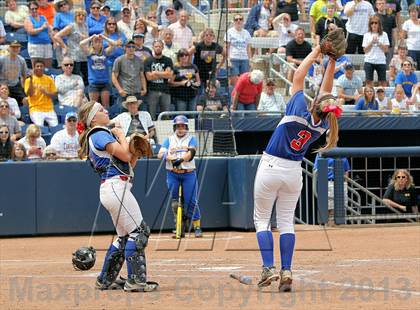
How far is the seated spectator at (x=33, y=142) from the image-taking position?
1584cm

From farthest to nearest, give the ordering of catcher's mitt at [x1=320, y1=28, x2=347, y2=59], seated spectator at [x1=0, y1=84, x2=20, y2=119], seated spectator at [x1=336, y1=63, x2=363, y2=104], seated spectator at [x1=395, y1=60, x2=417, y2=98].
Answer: seated spectator at [x1=395, y1=60, x2=417, y2=98] < seated spectator at [x1=336, y1=63, x2=363, y2=104] < seated spectator at [x1=0, y1=84, x2=20, y2=119] < catcher's mitt at [x1=320, y1=28, x2=347, y2=59]

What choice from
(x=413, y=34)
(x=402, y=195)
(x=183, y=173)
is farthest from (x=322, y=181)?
(x=413, y=34)

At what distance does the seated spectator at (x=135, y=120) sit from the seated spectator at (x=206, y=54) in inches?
81.8

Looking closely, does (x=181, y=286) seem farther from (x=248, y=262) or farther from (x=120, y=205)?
(x=248, y=262)

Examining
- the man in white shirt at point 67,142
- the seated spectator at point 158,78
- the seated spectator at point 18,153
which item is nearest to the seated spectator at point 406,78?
the seated spectator at point 158,78

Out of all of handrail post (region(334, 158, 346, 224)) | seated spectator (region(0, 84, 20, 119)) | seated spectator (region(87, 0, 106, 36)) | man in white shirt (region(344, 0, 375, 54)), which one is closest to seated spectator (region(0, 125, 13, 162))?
seated spectator (region(0, 84, 20, 119))

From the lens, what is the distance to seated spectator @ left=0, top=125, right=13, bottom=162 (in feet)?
50.8

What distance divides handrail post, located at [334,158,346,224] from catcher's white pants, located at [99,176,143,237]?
7510mm

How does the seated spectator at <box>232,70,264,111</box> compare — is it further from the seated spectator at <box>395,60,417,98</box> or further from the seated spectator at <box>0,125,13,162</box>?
the seated spectator at <box>0,125,13,162</box>

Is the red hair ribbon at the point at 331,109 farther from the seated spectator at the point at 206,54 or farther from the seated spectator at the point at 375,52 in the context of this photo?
the seated spectator at the point at 375,52

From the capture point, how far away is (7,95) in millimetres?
16625

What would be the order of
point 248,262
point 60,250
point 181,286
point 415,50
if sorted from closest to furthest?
point 181,286 < point 248,262 < point 60,250 < point 415,50

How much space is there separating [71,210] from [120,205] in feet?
23.5

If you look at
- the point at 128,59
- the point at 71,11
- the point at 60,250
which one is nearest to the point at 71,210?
the point at 60,250
